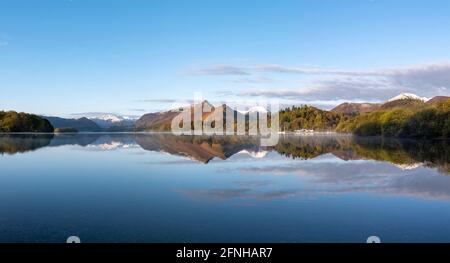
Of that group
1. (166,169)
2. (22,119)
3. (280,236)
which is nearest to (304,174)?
(166,169)

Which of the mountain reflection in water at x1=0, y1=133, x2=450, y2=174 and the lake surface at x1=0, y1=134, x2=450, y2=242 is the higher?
the mountain reflection in water at x1=0, y1=133, x2=450, y2=174

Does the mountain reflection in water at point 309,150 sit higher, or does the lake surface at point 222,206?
the mountain reflection in water at point 309,150

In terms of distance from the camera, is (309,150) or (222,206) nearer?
(222,206)

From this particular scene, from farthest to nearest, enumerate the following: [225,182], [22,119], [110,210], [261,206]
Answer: [22,119] → [225,182] → [261,206] → [110,210]

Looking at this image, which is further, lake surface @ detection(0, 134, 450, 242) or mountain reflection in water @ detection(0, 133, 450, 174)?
mountain reflection in water @ detection(0, 133, 450, 174)

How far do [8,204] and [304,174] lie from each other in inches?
806

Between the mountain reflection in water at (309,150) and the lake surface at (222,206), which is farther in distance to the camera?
the mountain reflection in water at (309,150)

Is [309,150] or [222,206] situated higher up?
[309,150]

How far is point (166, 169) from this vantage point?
3566 centimetres
